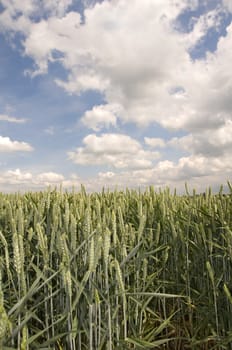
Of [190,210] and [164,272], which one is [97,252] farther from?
[190,210]

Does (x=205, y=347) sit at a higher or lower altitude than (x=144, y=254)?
lower

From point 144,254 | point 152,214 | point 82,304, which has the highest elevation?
point 152,214

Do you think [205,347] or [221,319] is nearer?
[221,319]

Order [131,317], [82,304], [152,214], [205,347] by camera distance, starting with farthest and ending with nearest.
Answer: [152,214]
[205,347]
[131,317]
[82,304]

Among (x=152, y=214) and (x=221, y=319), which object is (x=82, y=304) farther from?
(x=152, y=214)

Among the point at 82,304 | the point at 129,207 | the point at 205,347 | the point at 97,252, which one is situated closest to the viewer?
the point at 97,252

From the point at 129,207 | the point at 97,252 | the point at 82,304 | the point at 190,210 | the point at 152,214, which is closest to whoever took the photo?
the point at 97,252

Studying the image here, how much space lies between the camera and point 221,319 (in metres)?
2.26

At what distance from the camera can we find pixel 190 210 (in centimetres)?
279

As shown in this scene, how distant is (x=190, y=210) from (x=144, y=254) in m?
0.71

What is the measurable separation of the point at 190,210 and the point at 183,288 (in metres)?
0.54

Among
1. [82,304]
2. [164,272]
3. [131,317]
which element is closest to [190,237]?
[164,272]

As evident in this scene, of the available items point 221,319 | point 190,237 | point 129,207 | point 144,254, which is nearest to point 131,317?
point 144,254

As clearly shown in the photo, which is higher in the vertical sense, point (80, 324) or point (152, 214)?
point (152, 214)
